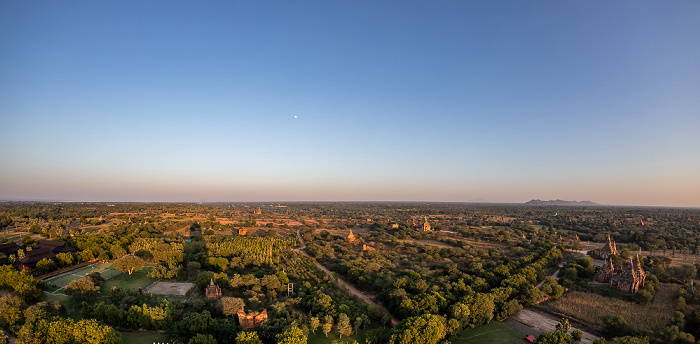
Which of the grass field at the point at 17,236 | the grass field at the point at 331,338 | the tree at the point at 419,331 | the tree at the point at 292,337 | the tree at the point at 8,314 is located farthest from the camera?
the grass field at the point at 17,236

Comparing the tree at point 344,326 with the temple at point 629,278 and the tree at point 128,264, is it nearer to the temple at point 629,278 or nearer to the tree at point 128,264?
the tree at point 128,264

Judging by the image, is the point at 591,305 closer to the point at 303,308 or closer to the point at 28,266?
the point at 303,308

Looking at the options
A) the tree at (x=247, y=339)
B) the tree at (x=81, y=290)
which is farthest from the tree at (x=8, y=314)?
the tree at (x=247, y=339)

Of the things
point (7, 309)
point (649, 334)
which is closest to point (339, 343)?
point (649, 334)

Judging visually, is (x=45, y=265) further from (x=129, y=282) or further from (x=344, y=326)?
(x=344, y=326)

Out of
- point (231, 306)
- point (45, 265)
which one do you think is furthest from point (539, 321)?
point (45, 265)

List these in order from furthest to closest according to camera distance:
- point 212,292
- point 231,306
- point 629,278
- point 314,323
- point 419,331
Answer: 1. point 629,278
2. point 212,292
3. point 231,306
4. point 314,323
5. point 419,331
